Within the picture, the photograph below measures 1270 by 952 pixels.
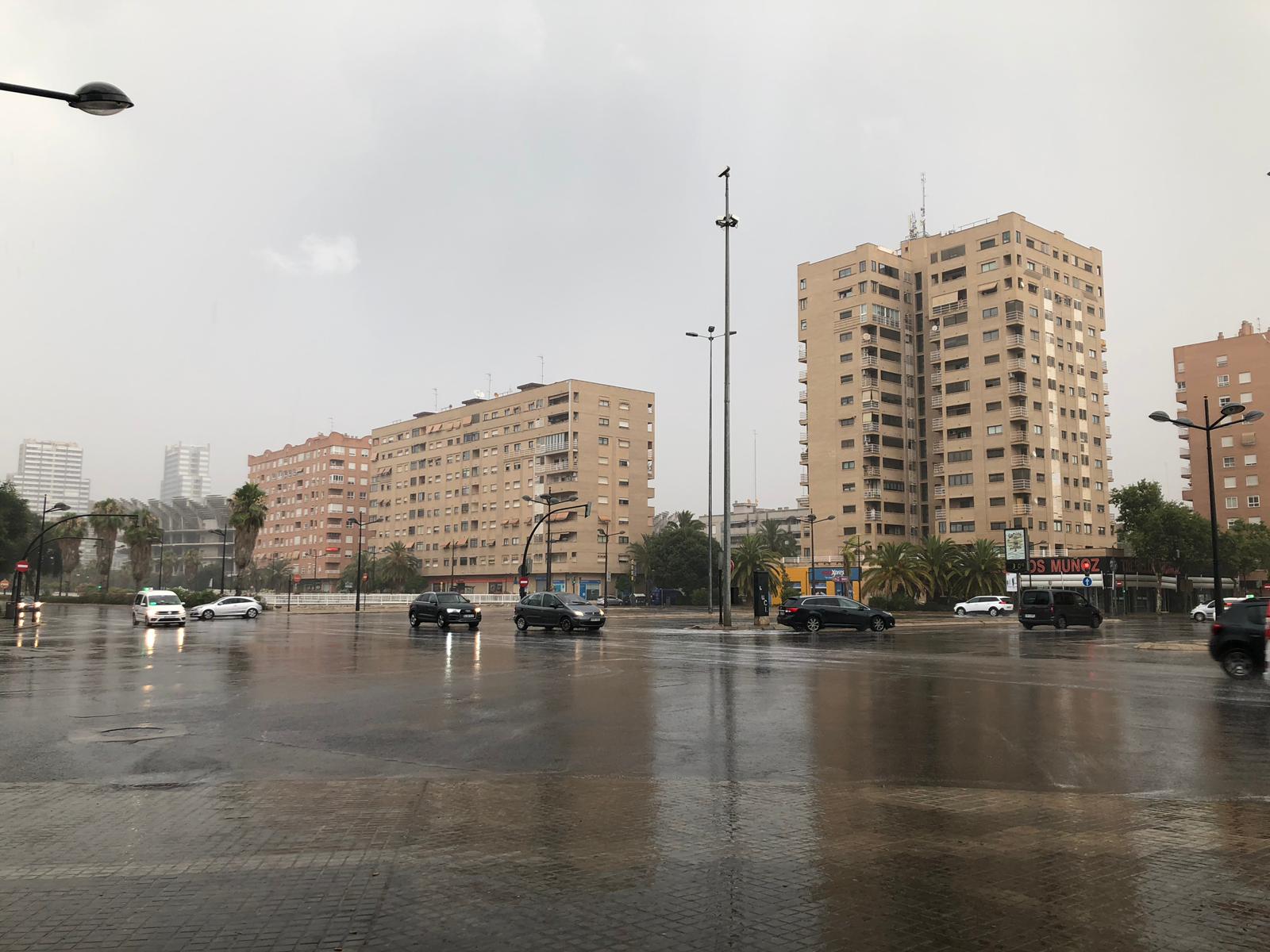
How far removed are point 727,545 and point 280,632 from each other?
18.5 metres

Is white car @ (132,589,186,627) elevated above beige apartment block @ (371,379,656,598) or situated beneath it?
situated beneath

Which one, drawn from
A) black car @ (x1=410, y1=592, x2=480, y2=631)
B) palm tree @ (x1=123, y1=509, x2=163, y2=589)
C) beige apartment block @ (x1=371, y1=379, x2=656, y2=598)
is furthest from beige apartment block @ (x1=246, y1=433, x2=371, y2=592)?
black car @ (x1=410, y1=592, x2=480, y2=631)

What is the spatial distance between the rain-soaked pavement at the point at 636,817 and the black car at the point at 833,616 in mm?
20367

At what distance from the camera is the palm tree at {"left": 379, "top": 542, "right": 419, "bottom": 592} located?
12325 cm

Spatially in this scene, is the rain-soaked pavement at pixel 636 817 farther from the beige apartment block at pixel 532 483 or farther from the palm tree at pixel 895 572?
the beige apartment block at pixel 532 483

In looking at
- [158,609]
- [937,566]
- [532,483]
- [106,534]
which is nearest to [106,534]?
[106,534]

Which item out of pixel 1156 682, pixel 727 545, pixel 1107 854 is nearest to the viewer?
pixel 1107 854

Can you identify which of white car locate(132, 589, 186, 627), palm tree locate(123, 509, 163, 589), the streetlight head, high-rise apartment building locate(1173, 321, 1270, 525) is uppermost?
high-rise apartment building locate(1173, 321, 1270, 525)

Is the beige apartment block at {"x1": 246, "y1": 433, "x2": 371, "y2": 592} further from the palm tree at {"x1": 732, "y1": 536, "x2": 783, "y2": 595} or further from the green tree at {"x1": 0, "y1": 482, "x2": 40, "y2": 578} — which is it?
the palm tree at {"x1": 732, "y1": 536, "x2": 783, "y2": 595}

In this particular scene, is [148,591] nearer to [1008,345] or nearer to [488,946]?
[488,946]

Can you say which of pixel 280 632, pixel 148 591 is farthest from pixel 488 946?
pixel 148 591

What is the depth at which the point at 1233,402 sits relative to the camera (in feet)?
341

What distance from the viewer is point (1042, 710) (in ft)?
39.3

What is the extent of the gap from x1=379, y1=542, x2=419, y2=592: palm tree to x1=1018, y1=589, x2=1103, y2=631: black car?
96.5 m
